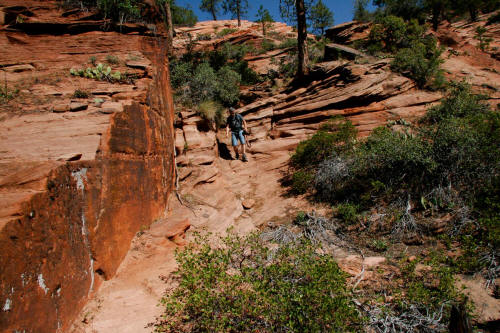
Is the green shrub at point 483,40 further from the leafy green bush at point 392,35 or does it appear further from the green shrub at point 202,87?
the green shrub at point 202,87

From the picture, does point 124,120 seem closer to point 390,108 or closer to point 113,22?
point 113,22

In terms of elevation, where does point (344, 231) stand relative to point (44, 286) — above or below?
below

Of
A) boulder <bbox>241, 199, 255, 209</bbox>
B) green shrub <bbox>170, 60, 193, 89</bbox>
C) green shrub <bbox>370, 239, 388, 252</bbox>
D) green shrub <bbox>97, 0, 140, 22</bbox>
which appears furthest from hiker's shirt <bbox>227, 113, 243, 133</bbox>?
green shrub <bbox>370, 239, 388, 252</bbox>

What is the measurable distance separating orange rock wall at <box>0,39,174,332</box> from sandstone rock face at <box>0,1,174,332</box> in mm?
11

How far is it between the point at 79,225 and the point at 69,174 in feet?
2.14

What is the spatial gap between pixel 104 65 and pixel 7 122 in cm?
252

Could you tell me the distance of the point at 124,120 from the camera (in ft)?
14.9

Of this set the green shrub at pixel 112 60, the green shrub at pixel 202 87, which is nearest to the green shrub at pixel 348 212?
the green shrub at pixel 112 60

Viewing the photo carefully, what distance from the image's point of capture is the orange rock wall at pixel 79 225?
91.1 inches

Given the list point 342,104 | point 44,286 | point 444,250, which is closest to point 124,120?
point 44,286

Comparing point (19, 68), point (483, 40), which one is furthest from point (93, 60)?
point (483, 40)

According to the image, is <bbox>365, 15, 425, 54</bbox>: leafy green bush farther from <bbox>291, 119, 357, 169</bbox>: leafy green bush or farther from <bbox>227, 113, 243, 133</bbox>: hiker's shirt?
<bbox>227, 113, 243, 133</bbox>: hiker's shirt

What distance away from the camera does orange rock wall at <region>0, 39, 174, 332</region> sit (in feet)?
7.59

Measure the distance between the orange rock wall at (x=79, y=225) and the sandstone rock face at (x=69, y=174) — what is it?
11 millimetres
